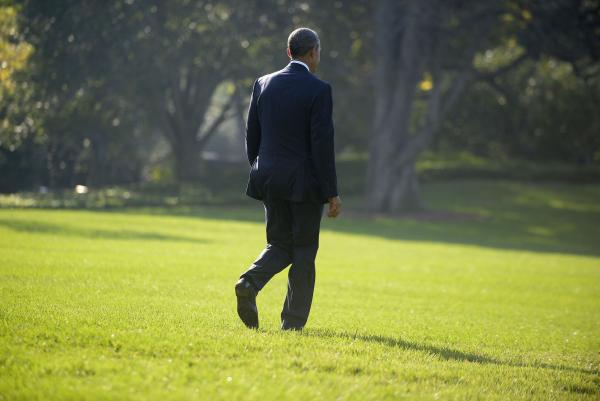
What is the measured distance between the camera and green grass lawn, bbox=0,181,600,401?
5.41 m

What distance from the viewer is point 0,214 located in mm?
24516

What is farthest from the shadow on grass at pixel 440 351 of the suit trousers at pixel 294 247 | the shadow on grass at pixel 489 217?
the shadow on grass at pixel 489 217

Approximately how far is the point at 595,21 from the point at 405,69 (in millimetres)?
7355

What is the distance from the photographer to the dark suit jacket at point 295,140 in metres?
7.30

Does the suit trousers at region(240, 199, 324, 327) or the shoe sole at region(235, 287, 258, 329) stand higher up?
the suit trousers at region(240, 199, 324, 327)

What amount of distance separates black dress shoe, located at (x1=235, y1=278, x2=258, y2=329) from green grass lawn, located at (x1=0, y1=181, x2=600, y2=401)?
0.28 m

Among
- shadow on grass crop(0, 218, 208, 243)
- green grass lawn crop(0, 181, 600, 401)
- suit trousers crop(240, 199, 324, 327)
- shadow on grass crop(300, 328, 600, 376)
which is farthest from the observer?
shadow on grass crop(0, 218, 208, 243)

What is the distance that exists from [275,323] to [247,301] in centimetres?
118

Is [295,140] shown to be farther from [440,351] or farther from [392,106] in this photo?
[392,106]

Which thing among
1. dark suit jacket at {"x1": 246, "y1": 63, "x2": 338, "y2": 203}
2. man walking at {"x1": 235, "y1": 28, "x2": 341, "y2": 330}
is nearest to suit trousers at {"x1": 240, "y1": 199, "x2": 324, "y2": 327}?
man walking at {"x1": 235, "y1": 28, "x2": 341, "y2": 330}

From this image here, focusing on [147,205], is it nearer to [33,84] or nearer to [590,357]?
[33,84]

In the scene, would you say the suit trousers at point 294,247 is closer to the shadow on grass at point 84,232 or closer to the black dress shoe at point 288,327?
the black dress shoe at point 288,327

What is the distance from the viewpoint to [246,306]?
7.36 metres

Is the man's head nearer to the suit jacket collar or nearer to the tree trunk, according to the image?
the suit jacket collar
